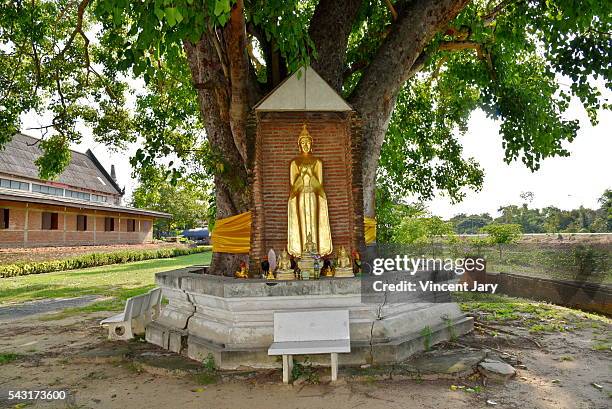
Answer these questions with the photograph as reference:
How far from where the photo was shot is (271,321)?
544 cm

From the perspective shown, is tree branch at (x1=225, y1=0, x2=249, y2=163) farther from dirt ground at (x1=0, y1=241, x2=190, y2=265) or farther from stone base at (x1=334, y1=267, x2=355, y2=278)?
dirt ground at (x1=0, y1=241, x2=190, y2=265)

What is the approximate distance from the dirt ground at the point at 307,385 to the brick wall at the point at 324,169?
219cm

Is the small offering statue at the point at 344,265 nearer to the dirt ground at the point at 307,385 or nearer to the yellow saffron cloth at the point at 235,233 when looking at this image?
the yellow saffron cloth at the point at 235,233

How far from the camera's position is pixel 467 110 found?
40.8ft

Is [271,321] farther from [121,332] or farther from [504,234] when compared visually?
Answer: [504,234]

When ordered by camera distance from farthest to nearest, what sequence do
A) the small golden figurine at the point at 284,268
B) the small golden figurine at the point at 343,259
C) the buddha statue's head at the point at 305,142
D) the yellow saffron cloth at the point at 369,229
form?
the yellow saffron cloth at the point at 369,229
the buddha statue's head at the point at 305,142
the small golden figurine at the point at 343,259
the small golden figurine at the point at 284,268

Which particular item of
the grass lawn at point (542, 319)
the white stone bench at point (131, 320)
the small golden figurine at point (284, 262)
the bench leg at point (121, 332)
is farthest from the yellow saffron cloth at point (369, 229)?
the bench leg at point (121, 332)

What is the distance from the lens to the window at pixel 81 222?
25.7 metres

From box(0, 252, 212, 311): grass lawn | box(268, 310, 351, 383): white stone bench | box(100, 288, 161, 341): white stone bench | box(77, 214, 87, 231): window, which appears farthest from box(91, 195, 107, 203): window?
box(268, 310, 351, 383): white stone bench

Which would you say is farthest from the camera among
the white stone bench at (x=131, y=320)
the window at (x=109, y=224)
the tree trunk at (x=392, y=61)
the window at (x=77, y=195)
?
the window at (x=77, y=195)

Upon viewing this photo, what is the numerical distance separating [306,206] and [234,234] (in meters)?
1.31

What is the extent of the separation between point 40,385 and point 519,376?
5439 mm

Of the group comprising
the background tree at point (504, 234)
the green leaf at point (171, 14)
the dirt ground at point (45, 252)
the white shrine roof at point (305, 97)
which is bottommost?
the dirt ground at point (45, 252)

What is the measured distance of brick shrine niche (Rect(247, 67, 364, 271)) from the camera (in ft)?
21.0
